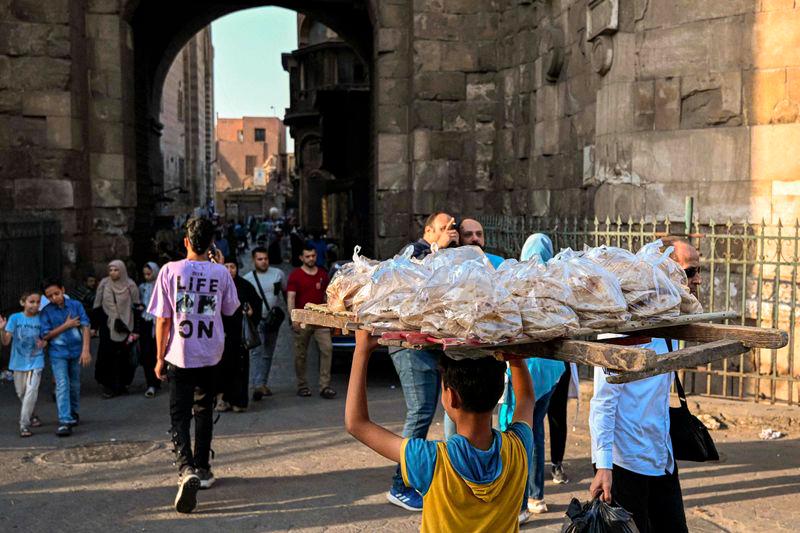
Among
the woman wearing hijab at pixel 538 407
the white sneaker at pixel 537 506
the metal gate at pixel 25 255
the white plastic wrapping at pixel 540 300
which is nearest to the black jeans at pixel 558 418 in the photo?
the woman wearing hijab at pixel 538 407

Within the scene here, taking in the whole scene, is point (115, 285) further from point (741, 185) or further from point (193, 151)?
point (193, 151)

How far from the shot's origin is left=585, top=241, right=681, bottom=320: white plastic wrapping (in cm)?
269

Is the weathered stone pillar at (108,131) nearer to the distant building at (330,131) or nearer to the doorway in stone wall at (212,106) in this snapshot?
the doorway in stone wall at (212,106)

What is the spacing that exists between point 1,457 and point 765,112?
740 centimetres

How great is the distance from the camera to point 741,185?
328 inches

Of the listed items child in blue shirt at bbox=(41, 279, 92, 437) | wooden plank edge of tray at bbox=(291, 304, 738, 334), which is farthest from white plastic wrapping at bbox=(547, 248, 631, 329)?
child in blue shirt at bbox=(41, 279, 92, 437)

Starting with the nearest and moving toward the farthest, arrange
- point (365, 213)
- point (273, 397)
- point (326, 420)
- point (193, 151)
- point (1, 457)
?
point (1, 457)
point (326, 420)
point (273, 397)
point (365, 213)
point (193, 151)

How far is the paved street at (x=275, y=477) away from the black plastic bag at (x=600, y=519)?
1.98 metres

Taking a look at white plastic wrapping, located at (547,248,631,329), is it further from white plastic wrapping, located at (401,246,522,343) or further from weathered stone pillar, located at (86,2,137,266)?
weathered stone pillar, located at (86,2,137,266)

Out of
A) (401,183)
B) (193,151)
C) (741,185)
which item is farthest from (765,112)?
(193,151)

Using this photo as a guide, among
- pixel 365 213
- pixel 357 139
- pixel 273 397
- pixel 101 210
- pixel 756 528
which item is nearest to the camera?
pixel 756 528

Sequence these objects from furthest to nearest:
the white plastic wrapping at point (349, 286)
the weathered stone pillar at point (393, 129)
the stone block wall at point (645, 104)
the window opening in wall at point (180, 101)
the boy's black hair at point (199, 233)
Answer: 1. the window opening in wall at point (180, 101)
2. the weathered stone pillar at point (393, 129)
3. the stone block wall at point (645, 104)
4. the boy's black hair at point (199, 233)
5. the white plastic wrapping at point (349, 286)

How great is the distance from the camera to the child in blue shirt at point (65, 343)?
23.9 ft

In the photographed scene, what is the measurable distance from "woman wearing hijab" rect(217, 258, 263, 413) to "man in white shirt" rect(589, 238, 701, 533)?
3.53m
